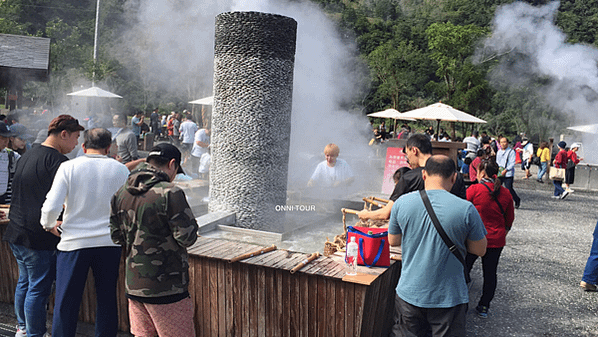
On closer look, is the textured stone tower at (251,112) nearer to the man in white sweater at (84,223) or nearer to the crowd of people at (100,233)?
the crowd of people at (100,233)

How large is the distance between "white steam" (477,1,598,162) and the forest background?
0.93 meters

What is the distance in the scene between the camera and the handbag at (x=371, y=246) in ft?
10.6

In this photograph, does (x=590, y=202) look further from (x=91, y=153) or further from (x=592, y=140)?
(x=91, y=153)

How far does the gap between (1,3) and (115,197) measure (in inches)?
1122

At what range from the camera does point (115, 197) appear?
2662 millimetres

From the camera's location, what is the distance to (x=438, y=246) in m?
2.66

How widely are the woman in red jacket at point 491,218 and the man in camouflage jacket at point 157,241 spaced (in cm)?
290

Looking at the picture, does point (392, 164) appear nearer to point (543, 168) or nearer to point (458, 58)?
point (543, 168)

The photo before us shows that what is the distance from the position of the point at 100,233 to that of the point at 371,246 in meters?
1.77

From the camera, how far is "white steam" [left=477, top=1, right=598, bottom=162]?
86.4 ft

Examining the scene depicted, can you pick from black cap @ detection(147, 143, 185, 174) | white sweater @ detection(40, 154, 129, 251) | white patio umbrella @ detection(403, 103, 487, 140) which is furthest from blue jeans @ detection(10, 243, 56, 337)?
white patio umbrella @ detection(403, 103, 487, 140)

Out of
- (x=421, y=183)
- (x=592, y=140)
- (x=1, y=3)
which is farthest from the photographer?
(x=1, y=3)

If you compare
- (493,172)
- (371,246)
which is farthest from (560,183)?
(371,246)

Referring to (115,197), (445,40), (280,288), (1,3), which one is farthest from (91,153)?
(445,40)
